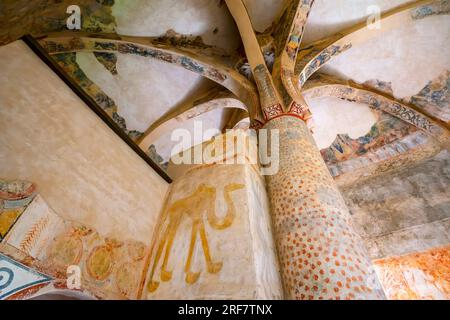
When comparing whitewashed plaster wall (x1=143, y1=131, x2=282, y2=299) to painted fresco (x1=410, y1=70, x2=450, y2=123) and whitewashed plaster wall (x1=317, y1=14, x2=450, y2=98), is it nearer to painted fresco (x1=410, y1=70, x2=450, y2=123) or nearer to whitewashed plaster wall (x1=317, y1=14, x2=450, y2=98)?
whitewashed plaster wall (x1=317, y1=14, x2=450, y2=98)

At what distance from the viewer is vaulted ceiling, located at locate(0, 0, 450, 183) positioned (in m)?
4.73

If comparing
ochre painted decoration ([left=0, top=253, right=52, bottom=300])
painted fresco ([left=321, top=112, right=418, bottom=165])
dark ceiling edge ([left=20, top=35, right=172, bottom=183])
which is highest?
painted fresco ([left=321, top=112, right=418, bottom=165])

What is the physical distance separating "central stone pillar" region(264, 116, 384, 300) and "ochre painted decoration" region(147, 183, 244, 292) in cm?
73

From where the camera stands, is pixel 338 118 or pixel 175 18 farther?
pixel 338 118

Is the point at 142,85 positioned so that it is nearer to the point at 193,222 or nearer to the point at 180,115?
the point at 180,115

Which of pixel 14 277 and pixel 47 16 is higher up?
pixel 47 16

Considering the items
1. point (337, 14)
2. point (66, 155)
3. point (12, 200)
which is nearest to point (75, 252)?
point (12, 200)

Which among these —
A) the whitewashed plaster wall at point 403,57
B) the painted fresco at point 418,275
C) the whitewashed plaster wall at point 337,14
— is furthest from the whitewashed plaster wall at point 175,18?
the painted fresco at point 418,275

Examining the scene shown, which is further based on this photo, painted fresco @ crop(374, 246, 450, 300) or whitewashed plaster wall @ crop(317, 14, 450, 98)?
whitewashed plaster wall @ crop(317, 14, 450, 98)

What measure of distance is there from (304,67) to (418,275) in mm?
3993

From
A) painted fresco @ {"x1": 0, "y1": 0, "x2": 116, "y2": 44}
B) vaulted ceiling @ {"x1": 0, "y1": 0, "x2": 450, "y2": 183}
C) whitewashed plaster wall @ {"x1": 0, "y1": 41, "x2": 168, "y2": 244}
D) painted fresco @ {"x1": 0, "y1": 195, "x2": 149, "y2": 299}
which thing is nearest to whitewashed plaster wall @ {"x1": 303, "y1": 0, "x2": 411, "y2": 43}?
vaulted ceiling @ {"x1": 0, "y1": 0, "x2": 450, "y2": 183}

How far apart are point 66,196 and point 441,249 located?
5094mm

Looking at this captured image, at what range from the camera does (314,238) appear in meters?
1.75

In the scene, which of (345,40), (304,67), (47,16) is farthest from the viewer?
(345,40)
